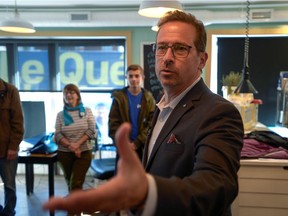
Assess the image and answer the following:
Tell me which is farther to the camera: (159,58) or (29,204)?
(29,204)

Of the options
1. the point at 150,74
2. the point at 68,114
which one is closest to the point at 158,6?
the point at 68,114

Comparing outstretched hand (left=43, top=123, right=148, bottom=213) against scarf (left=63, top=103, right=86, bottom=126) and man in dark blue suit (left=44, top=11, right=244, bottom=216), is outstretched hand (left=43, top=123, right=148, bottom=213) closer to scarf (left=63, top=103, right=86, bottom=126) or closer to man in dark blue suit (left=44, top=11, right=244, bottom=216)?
man in dark blue suit (left=44, top=11, right=244, bottom=216)

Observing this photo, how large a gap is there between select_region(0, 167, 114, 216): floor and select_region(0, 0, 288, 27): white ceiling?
2374 mm

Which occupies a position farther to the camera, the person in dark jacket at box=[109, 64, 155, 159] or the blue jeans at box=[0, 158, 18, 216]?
the person in dark jacket at box=[109, 64, 155, 159]

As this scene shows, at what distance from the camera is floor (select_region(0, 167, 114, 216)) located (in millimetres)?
3246

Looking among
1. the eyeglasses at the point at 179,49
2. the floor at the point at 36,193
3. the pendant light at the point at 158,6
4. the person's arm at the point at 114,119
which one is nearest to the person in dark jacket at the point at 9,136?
the floor at the point at 36,193

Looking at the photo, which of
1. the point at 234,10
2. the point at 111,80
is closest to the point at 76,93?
the point at 111,80

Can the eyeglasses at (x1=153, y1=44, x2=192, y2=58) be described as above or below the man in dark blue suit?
above

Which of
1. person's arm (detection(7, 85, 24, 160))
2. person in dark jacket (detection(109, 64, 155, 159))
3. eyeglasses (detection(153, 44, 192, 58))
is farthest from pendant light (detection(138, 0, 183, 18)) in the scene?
person's arm (detection(7, 85, 24, 160))

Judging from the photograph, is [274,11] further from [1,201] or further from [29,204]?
[1,201]

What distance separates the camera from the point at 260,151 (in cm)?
196

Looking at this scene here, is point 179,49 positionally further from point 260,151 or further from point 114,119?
point 114,119

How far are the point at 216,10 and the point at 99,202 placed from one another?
3880 millimetres

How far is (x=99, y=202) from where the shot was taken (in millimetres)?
481
